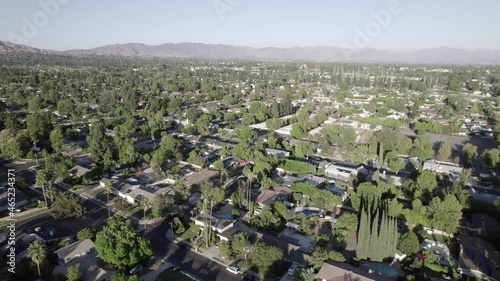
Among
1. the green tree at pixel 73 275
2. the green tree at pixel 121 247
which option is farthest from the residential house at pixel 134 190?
the green tree at pixel 73 275

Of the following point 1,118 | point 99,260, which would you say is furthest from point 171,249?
point 1,118

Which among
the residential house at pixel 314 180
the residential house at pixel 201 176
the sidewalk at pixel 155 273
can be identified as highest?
the residential house at pixel 201 176

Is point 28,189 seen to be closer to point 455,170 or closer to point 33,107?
point 33,107

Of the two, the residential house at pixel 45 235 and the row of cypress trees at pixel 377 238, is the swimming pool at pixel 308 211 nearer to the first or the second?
the row of cypress trees at pixel 377 238

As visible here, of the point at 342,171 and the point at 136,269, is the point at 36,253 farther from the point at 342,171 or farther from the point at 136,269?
the point at 342,171

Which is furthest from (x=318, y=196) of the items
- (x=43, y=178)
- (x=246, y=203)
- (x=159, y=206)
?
(x=43, y=178)

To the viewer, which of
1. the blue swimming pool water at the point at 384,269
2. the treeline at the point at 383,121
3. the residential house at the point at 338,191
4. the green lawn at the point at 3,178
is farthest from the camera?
the treeline at the point at 383,121
